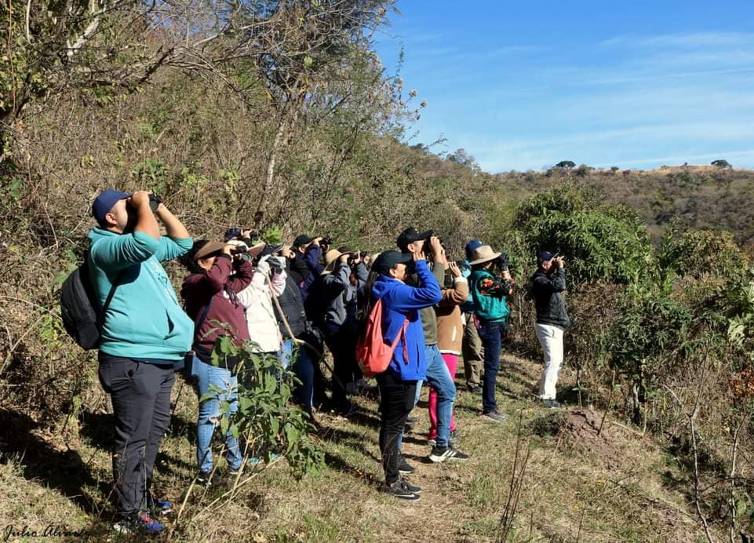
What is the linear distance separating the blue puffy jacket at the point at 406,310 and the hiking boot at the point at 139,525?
A: 195 cm

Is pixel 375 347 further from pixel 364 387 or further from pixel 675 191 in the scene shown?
pixel 675 191

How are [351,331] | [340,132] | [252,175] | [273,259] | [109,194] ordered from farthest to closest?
[340,132] < [252,175] < [351,331] < [273,259] < [109,194]

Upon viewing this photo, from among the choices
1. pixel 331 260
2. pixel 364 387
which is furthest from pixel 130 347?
pixel 364 387

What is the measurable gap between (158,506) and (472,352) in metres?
5.41

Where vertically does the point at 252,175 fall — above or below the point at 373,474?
above

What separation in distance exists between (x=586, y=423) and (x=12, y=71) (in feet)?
19.9

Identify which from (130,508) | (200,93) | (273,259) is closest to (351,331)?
(273,259)

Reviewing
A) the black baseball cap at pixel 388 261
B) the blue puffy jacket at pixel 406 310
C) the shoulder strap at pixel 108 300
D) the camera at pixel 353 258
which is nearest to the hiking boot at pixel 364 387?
the camera at pixel 353 258

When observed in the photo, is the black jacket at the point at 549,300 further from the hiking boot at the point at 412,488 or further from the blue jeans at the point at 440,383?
the hiking boot at the point at 412,488

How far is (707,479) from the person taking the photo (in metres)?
6.36

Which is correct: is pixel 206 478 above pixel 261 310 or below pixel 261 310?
below

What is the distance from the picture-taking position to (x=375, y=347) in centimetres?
457

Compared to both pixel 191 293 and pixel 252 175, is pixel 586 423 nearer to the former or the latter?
pixel 191 293

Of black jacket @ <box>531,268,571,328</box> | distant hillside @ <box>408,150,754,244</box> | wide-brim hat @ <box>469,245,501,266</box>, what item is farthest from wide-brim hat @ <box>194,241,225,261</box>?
distant hillside @ <box>408,150,754,244</box>
